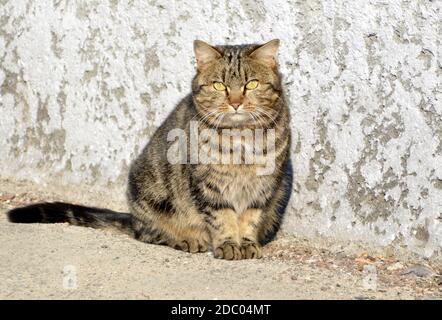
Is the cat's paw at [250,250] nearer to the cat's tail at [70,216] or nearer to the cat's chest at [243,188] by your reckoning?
the cat's chest at [243,188]

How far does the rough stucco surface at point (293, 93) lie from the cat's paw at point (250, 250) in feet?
1.27

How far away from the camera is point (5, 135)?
575 centimetres

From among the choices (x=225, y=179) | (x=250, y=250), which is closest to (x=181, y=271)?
(x=250, y=250)

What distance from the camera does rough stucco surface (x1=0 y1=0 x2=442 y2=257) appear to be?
14.1 ft

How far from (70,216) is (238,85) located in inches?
51.4

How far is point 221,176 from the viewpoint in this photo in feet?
14.6

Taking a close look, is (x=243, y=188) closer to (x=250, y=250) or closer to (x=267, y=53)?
(x=250, y=250)

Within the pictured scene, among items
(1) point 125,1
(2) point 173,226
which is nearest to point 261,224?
(2) point 173,226

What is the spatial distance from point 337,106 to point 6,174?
245 cm

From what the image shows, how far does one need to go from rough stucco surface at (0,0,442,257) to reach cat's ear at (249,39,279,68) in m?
0.24

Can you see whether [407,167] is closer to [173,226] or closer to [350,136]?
[350,136]

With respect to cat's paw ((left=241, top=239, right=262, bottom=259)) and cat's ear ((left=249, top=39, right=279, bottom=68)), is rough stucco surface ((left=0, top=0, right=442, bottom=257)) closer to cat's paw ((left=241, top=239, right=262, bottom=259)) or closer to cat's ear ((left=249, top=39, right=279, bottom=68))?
cat's ear ((left=249, top=39, right=279, bottom=68))
